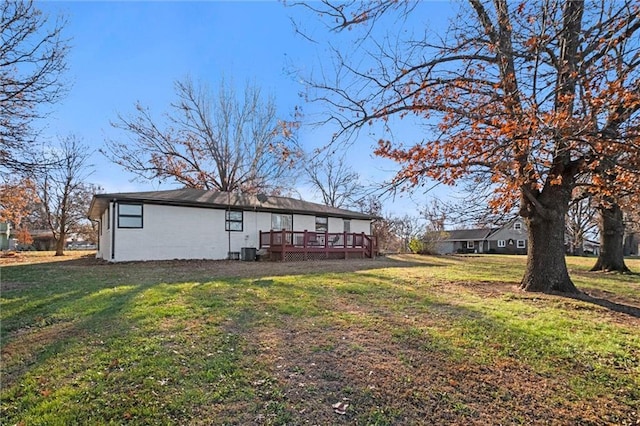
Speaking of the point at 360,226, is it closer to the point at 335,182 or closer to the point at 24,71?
the point at 335,182

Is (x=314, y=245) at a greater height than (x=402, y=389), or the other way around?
(x=314, y=245)

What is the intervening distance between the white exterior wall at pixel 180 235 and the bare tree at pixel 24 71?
16.1 feet

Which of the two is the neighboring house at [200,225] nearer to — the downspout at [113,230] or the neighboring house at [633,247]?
the downspout at [113,230]

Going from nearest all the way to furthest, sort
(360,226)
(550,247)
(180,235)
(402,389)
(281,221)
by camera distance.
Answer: (402,389), (550,247), (180,235), (281,221), (360,226)

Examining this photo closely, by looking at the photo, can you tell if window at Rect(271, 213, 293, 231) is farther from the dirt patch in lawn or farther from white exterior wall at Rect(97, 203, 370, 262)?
the dirt patch in lawn

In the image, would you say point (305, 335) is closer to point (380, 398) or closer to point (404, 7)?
point (380, 398)

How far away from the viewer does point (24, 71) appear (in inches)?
361

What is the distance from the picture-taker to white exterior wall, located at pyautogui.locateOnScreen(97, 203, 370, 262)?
14195 millimetres

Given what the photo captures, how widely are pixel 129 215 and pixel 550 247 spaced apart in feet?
46.9

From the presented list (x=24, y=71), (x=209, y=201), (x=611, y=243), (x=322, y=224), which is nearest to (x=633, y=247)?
(x=611, y=243)

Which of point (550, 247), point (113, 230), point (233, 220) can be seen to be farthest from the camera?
point (233, 220)

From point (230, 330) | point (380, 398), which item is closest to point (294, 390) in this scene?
point (380, 398)

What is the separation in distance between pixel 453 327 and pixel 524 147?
2891mm

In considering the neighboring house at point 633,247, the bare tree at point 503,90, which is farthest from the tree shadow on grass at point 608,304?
the neighboring house at point 633,247
